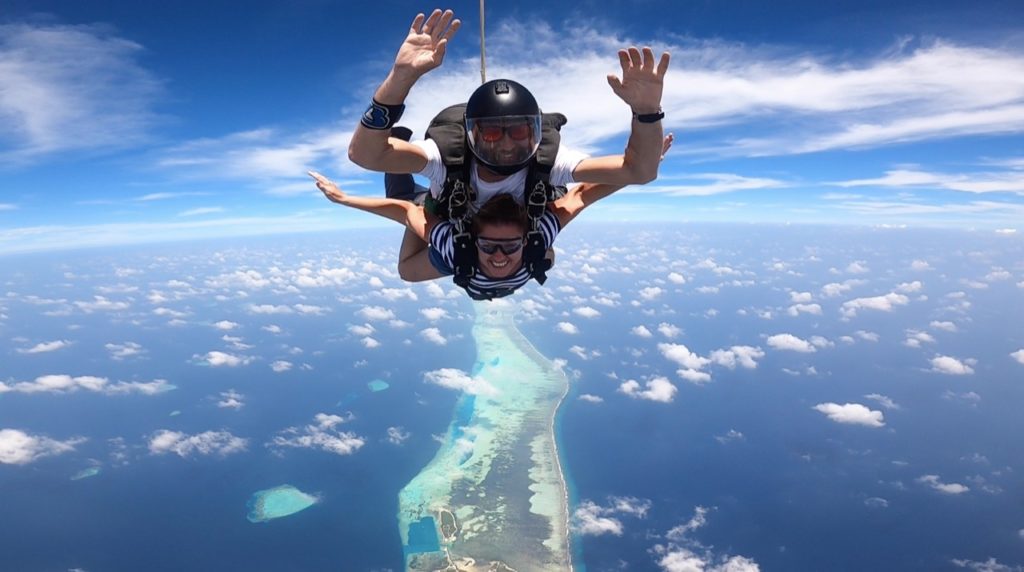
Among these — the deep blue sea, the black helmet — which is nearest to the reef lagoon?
the deep blue sea

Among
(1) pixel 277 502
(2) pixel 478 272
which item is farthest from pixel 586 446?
(2) pixel 478 272

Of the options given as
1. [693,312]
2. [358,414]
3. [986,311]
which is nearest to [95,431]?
[358,414]

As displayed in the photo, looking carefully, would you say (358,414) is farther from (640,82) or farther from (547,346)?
(640,82)

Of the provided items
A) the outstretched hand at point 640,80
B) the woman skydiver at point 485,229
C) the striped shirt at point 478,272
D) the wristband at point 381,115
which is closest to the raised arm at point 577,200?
the woman skydiver at point 485,229

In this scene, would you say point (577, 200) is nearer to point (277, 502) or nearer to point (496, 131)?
point (496, 131)

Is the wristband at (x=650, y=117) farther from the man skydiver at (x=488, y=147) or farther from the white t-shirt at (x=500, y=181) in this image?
the white t-shirt at (x=500, y=181)

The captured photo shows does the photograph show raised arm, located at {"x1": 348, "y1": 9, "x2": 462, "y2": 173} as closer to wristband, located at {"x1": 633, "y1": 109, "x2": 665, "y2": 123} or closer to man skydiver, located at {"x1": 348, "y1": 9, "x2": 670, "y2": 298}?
man skydiver, located at {"x1": 348, "y1": 9, "x2": 670, "y2": 298}

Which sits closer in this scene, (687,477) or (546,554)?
(546,554)
